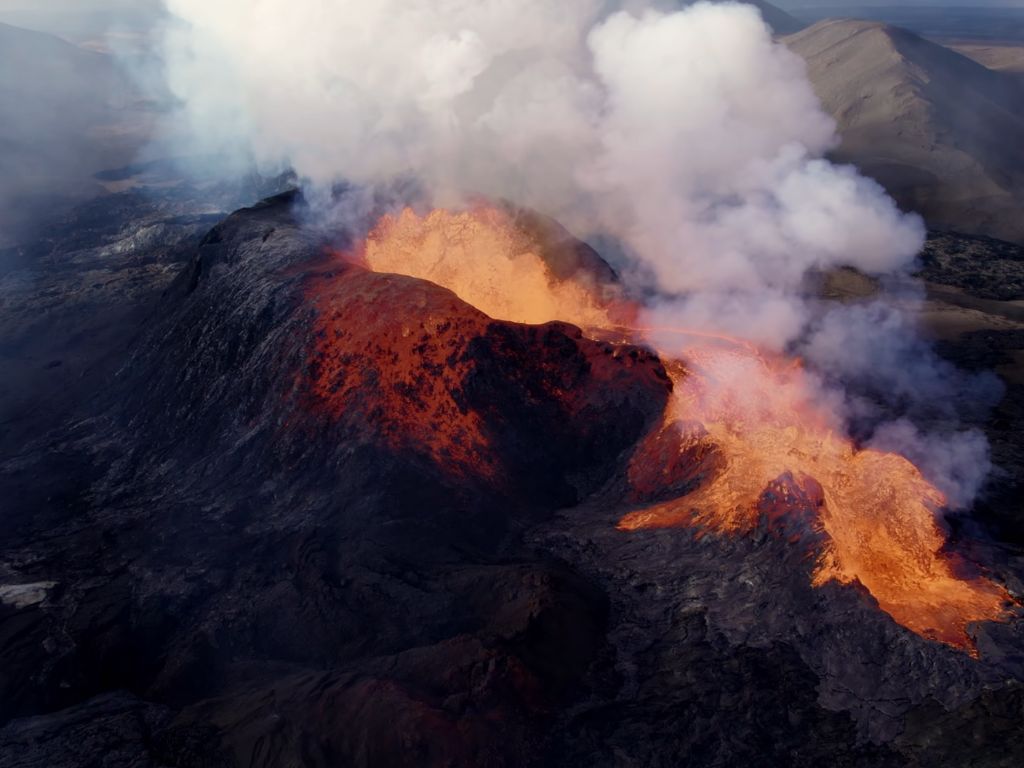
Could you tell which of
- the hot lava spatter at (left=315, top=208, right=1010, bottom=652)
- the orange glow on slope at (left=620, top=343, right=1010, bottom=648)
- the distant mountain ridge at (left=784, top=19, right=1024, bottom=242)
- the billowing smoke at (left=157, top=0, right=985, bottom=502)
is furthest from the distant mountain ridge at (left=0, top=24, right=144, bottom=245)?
the distant mountain ridge at (left=784, top=19, right=1024, bottom=242)

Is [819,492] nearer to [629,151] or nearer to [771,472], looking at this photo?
[771,472]

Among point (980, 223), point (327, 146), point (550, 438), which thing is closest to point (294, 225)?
point (327, 146)

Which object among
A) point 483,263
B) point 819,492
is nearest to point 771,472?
point 819,492

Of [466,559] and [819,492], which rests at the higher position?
[819,492]

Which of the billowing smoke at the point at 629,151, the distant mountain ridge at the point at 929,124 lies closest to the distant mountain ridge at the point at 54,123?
the billowing smoke at the point at 629,151

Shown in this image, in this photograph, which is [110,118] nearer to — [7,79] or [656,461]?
[7,79]
